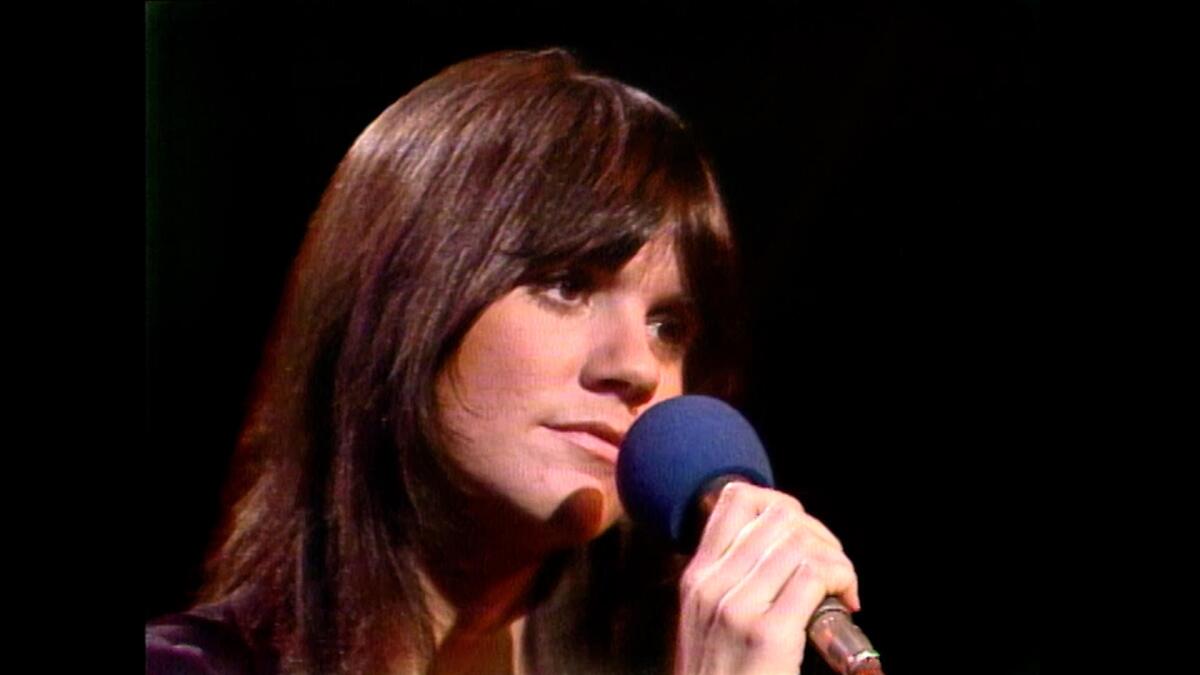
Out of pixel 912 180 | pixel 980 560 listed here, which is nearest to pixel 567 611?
pixel 980 560

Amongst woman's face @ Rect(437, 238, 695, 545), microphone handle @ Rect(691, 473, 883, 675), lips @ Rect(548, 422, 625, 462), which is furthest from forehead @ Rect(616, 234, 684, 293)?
microphone handle @ Rect(691, 473, 883, 675)

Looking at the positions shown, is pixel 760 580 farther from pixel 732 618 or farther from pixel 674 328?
pixel 674 328

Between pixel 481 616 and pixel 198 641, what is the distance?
0.27 metres

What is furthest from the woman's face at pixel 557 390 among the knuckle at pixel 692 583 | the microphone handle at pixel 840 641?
the microphone handle at pixel 840 641

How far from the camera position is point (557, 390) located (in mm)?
1360

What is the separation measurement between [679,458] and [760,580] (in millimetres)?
134

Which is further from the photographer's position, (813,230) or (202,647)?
(813,230)

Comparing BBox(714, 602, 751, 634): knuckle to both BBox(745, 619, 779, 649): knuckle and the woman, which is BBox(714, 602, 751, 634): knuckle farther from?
the woman

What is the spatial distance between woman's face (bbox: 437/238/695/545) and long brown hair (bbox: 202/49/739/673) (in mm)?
21

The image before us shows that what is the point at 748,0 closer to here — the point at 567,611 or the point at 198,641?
the point at 567,611

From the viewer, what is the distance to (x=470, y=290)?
1.38 metres

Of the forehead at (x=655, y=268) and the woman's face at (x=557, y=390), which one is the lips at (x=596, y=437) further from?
the forehead at (x=655, y=268)

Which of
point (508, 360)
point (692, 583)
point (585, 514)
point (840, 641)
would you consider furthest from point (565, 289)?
point (840, 641)

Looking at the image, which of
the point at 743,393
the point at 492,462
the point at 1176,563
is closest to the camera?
the point at 492,462
